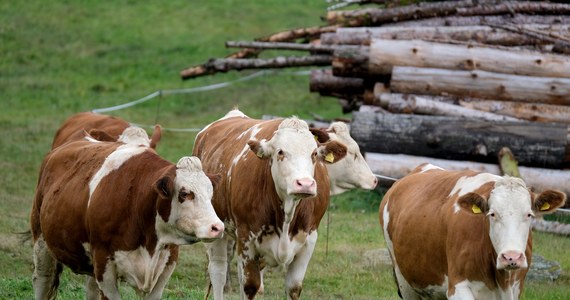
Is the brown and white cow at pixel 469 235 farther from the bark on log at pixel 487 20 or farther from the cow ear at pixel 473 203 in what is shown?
the bark on log at pixel 487 20

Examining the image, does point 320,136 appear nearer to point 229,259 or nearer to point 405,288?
point 405,288

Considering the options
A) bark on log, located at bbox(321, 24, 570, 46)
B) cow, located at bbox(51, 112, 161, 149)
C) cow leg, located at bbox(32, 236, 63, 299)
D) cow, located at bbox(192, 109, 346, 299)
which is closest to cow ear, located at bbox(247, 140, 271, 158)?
cow, located at bbox(192, 109, 346, 299)

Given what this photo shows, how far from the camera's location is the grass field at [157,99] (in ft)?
38.0

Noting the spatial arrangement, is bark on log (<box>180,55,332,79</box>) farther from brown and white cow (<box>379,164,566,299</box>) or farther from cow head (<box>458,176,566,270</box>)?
cow head (<box>458,176,566,270</box>)

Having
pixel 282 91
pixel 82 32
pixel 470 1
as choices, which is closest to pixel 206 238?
pixel 470 1

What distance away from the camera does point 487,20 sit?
17.4 meters

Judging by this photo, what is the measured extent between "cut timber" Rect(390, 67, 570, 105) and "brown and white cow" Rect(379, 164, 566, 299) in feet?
23.6

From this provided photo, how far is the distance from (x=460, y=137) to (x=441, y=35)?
2692mm

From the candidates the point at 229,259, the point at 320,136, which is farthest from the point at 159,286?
the point at 229,259

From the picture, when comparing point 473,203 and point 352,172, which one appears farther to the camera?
point 352,172

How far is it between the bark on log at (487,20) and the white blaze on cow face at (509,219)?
9993 mm

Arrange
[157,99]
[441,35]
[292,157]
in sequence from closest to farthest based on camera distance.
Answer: [292,157] → [441,35] → [157,99]

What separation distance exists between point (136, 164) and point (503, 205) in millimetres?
2804

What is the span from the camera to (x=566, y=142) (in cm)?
1412
